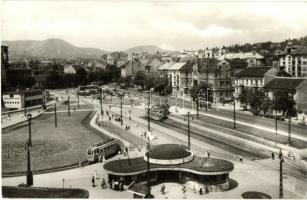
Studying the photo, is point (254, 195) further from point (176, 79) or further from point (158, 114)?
point (176, 79)

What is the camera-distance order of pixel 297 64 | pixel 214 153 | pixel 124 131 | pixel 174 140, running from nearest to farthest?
pixel 214 153 < pixel 174 140 < pixel 124 131 < pixel 297 64

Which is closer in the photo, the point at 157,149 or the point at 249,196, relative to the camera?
the point at 249,196

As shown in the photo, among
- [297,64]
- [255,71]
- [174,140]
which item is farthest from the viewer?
[297,64]

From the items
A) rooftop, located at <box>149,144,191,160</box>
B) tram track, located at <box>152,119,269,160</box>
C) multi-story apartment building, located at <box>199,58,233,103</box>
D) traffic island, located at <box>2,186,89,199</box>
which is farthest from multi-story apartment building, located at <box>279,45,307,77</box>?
traffic island, located at <box>2,186,89,199</box>

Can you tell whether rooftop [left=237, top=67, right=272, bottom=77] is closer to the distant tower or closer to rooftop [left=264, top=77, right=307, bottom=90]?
rooftop [left=264, top=77, right=307, bottom=90]

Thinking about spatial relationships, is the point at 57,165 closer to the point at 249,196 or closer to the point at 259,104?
the point at 249,196

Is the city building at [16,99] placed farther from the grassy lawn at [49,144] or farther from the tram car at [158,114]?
the tram car at [158,114]

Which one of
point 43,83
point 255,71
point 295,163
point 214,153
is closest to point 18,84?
point 43,83
